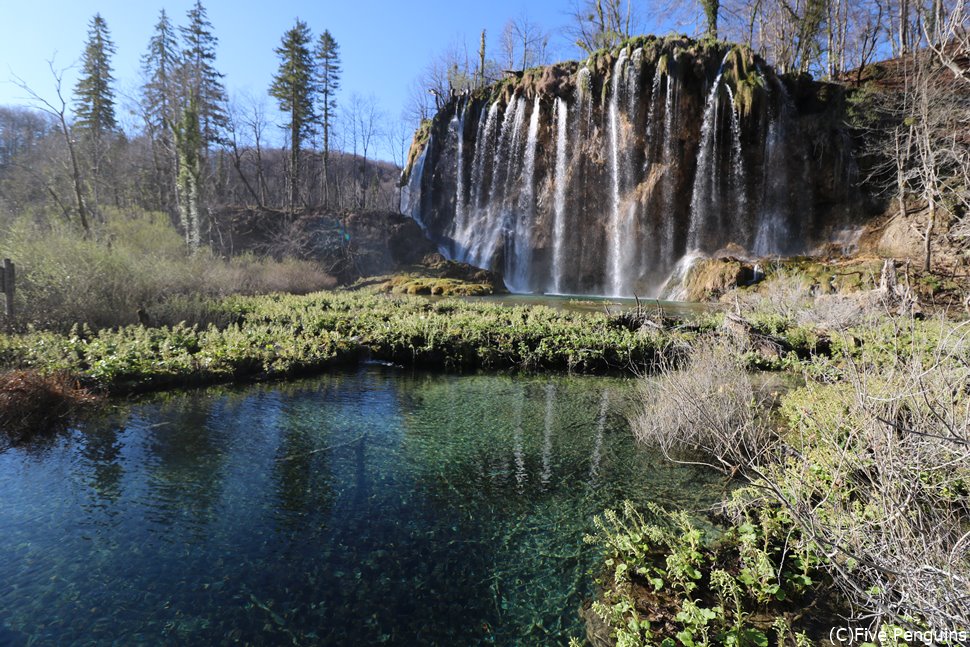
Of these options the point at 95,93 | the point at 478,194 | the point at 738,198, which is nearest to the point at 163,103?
the point at 95,93

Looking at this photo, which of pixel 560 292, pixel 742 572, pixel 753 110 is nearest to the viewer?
pixel 742 572

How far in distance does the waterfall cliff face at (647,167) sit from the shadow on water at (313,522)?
2151 centimetres

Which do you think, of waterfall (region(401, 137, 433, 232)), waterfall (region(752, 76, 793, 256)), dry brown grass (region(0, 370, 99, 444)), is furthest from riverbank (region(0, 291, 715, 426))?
waterfall (region(401, 137, 433, 232))

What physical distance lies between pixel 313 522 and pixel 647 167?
86.8 feet

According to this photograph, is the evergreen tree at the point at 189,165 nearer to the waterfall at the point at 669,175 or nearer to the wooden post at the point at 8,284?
the wooden post at the point at 8,284

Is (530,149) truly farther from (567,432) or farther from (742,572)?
(742,572)

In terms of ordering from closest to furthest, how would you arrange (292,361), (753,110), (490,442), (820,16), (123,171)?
1. (490,442)
2. (292,361)
3. (753,110)
4. (820,16)
5. (123,171)

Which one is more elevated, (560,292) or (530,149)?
(530,149)

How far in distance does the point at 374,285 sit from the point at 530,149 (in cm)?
1299

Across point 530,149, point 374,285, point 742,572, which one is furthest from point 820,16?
point 742,572

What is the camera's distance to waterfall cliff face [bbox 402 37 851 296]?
24016 mm

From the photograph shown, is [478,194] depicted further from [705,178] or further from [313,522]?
[313,522]

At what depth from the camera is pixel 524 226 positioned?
30.8 meters

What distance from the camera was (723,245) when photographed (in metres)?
24.9
